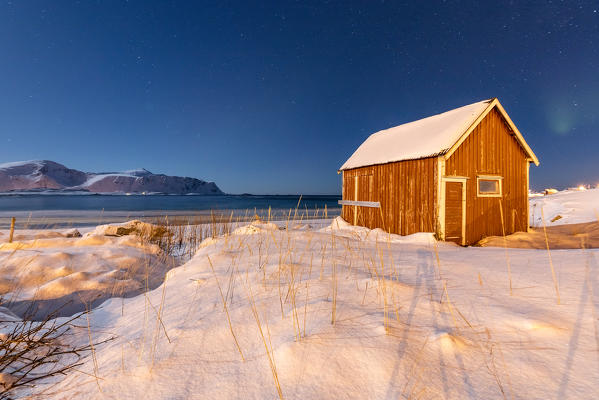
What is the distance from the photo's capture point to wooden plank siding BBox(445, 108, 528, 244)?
9766 millimetres

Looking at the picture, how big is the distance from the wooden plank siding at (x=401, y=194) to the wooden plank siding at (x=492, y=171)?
93cm

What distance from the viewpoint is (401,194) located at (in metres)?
10.8

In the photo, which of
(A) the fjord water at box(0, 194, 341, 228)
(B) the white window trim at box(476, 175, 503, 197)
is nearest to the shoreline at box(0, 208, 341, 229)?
(A) the fjord water at box(0, 194, 341, 228)

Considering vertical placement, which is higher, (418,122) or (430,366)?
(418,122)

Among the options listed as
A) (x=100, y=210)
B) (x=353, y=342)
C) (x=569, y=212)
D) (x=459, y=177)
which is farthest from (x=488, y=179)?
(x=100, y=210)

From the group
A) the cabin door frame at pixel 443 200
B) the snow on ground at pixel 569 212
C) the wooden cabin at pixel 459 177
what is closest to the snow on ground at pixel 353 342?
the cabin door frame at pixel 443 200

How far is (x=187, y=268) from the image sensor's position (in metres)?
4.60

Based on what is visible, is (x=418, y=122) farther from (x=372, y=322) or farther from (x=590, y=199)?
(x=590, y=199)

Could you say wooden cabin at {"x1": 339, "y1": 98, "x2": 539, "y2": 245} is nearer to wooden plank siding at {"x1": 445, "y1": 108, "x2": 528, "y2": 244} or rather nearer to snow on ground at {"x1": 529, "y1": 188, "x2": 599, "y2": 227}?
wooden plank siding at {"x1": 445, "y1": 108, "x2": 528, "y2": 244}

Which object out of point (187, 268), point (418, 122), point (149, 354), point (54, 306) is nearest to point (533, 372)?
point (149, 354)

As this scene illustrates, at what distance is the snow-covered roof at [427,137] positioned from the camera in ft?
31.2

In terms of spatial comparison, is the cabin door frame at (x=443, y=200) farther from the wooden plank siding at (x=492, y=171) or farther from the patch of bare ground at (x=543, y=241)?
the patch of bare ground at (x=543, y=241)

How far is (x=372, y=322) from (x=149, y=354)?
5.89 ft

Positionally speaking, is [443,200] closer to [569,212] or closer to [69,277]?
[69,277]
